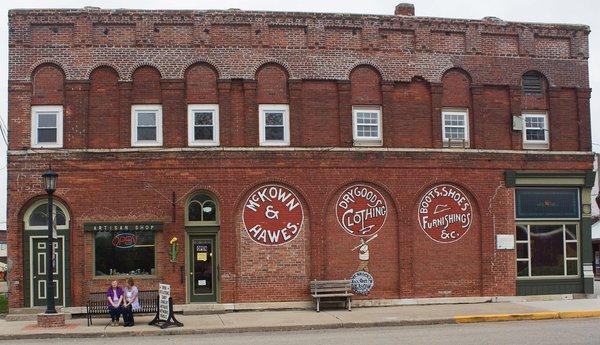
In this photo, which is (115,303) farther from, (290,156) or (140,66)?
(140,66)

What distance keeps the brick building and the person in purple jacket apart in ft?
8.05

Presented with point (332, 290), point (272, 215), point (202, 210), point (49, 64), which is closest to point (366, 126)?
point (272, 215)

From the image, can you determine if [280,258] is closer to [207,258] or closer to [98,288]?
[207,258]

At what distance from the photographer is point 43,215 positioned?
2372 cm

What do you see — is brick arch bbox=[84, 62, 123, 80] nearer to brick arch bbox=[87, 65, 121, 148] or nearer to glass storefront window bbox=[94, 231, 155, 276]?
brick arch bbox=[87, 65, 121, 148]

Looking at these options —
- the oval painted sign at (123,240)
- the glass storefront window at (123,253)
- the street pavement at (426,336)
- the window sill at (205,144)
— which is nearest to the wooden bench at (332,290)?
the street pavement at (426,336)

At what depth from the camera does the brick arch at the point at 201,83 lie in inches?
959

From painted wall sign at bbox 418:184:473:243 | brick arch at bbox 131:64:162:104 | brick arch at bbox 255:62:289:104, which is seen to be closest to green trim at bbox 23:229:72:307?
brick arch at bbox 131:64:162:104

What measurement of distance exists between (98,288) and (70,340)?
173 inches

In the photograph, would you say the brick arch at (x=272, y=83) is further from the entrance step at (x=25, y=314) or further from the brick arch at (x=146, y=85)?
the entrance step at (x=25, y=314)

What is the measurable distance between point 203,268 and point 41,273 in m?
4.67

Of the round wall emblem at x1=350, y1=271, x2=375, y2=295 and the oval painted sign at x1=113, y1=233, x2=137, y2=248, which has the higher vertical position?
the oval painted sign at x1=113, y1=233, x2=137, y2=248

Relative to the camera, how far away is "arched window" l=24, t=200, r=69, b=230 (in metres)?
23.6

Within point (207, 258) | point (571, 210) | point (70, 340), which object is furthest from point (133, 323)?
point (571, 210)
